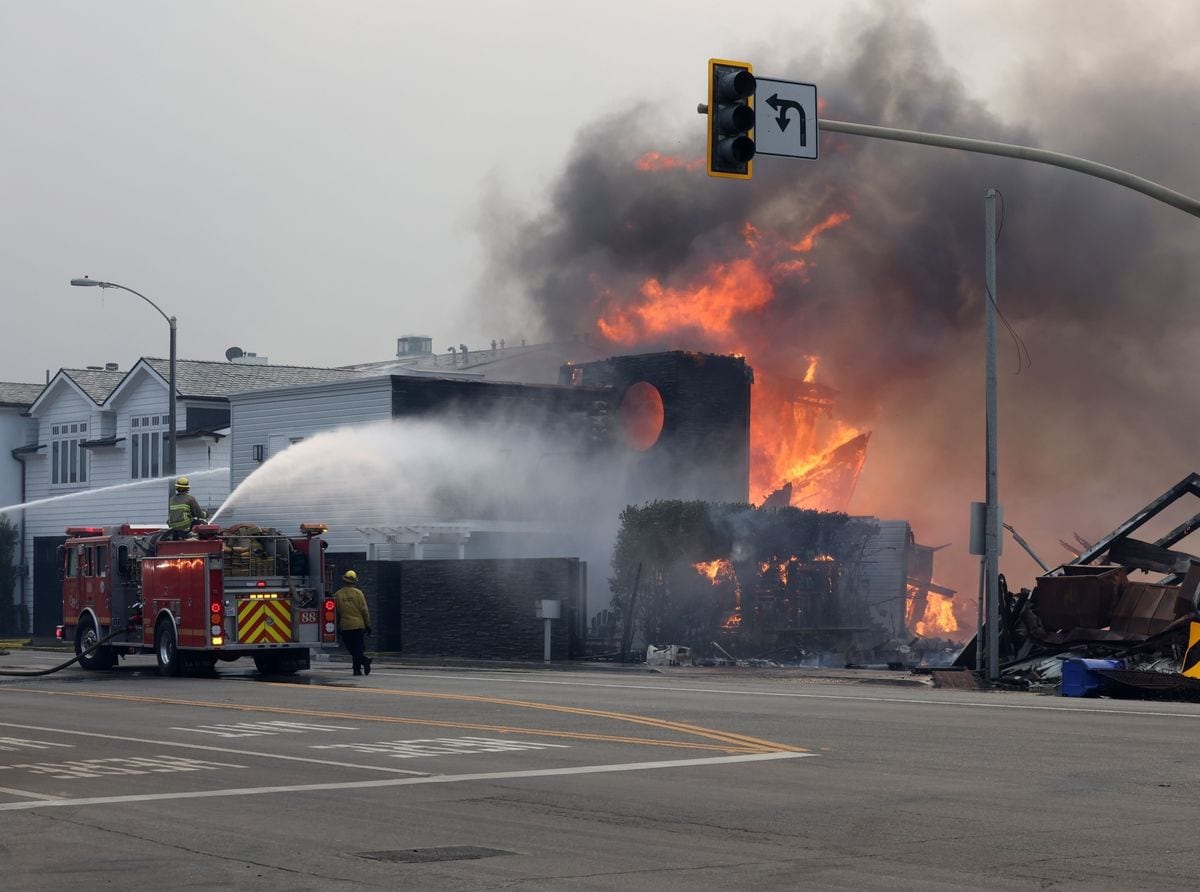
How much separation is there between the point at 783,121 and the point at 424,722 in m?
7.61

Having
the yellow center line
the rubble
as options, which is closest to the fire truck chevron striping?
the yellow center line

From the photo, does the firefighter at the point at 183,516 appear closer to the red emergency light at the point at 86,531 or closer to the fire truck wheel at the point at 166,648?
the fire truck wheel at the point at 166,648

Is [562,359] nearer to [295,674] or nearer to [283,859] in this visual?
[295,674]

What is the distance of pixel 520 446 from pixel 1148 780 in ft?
115

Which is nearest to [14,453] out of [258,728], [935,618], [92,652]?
[92,652]

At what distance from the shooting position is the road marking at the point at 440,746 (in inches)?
622

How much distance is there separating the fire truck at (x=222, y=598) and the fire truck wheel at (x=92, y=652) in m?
0.50

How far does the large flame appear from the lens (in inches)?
1940

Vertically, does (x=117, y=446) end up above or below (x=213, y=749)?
above

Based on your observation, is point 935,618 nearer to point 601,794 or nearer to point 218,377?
point 218,377

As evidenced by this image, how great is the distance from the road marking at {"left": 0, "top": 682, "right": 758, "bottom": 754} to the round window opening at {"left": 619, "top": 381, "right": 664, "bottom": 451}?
25.6 m

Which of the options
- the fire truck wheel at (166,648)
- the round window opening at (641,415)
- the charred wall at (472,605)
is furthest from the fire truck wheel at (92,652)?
the round window opening at (641,415)

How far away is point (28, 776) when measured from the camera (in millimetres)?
14242

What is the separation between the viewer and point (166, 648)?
2841 cm
